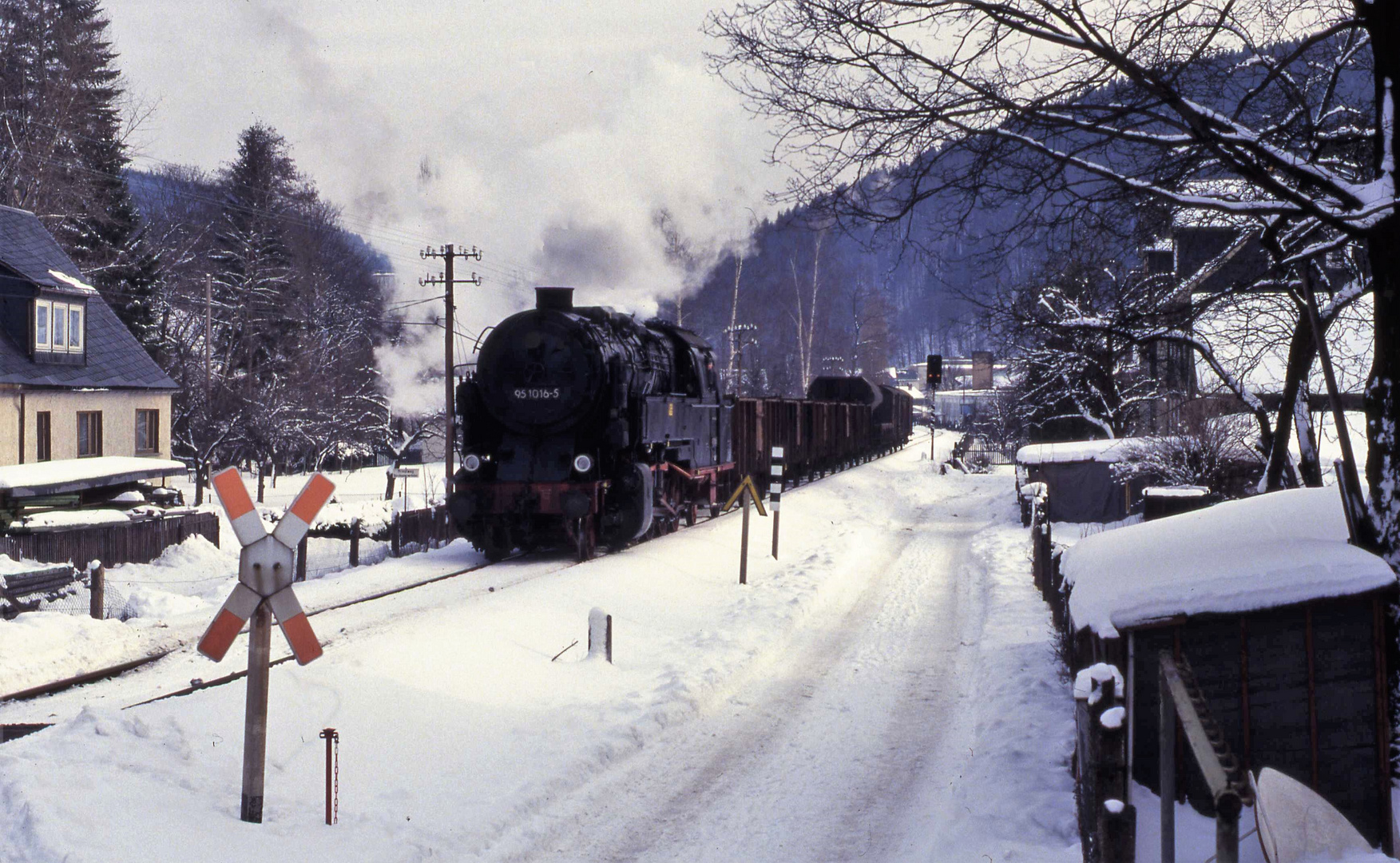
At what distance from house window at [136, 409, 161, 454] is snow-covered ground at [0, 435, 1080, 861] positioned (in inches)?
689

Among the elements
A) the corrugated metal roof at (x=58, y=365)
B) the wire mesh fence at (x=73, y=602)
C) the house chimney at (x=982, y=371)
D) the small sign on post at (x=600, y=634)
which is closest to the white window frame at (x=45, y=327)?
the corrugated metal roof at (x=58, y=365)

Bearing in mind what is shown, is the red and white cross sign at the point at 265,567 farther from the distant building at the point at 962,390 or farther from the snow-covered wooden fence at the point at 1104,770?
the distant building at the point at 962,390

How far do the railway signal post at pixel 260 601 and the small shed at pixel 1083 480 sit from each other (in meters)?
21.6

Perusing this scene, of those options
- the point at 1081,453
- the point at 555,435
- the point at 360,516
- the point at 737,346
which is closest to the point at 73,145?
the point at 360,516

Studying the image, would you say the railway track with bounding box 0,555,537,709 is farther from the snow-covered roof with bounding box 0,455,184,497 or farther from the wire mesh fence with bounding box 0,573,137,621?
the snow-covered roof with bounding box 0,455,184,497

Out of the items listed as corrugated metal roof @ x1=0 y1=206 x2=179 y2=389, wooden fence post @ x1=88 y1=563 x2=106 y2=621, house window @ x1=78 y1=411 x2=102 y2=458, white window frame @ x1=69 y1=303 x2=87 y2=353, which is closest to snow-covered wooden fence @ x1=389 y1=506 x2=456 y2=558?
wooden fence post @ x1=88 y1=563 x2=106 y2=621

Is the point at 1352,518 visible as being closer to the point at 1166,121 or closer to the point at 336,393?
the point at 1166,121

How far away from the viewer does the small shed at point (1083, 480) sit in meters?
24.7

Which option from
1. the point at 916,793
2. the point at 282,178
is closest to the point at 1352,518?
the point at 916,793

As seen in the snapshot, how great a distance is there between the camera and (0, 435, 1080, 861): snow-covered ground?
5.88 m

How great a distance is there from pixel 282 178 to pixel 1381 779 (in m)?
56.5

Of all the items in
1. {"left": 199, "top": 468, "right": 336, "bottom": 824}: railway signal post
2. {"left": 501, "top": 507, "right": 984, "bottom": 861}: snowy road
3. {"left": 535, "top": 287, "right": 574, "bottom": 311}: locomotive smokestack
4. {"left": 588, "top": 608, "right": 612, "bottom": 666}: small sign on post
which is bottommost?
{"left": 501, "top": 507, "right": 984, "bottom": 861}: snowy road

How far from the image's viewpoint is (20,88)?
32.6m

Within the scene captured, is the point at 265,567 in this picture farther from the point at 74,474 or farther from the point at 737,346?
A: the point at 737,346
